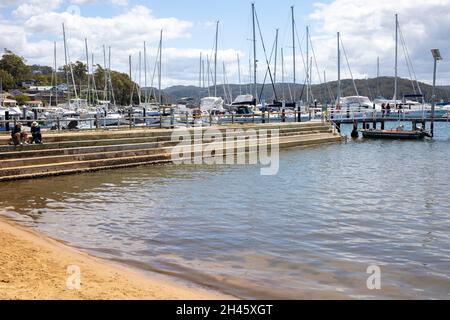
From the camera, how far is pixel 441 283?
332 inches

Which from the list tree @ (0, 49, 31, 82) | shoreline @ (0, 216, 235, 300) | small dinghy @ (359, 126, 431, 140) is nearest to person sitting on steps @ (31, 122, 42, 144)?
shoreline @ (0, 216, 235, 300)

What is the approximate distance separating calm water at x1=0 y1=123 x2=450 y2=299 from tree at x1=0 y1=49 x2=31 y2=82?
124365 millimetres

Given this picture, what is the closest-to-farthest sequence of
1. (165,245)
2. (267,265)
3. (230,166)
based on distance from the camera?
(267,265) < (165,245) < (230,166)

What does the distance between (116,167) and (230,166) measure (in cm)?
584

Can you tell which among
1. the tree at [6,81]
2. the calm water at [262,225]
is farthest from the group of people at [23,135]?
the tree at [6,81]

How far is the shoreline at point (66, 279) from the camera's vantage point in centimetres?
681

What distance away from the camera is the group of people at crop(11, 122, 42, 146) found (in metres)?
21.1

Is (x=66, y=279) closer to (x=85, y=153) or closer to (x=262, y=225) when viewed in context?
(x=262, y=225)

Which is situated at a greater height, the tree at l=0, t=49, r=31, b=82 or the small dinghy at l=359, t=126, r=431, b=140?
the tree at l=0, t=49, r=31, b=82

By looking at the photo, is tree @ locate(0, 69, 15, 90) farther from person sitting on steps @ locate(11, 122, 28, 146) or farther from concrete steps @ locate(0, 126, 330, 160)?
person sitting on steps @ locate(11, 122, 28, 146)

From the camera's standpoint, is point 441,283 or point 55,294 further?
point 441,283

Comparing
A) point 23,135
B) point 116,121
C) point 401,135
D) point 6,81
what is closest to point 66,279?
point 23,135
